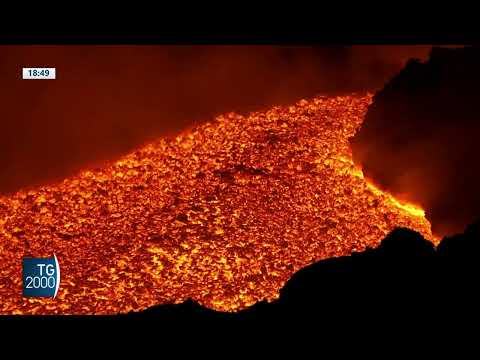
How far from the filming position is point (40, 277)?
5.95ft

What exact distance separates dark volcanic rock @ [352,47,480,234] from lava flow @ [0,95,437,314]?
6 cm

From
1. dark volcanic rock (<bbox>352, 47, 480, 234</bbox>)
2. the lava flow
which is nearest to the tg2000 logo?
the lava flow

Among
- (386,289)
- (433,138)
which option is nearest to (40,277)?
(386,289)

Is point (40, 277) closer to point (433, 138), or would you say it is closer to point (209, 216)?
point (209, 216)

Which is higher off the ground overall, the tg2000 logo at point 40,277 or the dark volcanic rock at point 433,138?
the dark volcanic rock at point 433,138

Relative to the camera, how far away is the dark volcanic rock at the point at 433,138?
2.14 metres

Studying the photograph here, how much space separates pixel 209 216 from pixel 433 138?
763 millimetres

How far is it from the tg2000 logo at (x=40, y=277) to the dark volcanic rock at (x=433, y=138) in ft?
3.48

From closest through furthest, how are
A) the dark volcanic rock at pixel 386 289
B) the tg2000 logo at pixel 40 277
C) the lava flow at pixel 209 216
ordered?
the dark volcanic rock at pixel 386 289 < the tg2000 logo at pixel 40 277 < the lava flow at pixel 209 216
